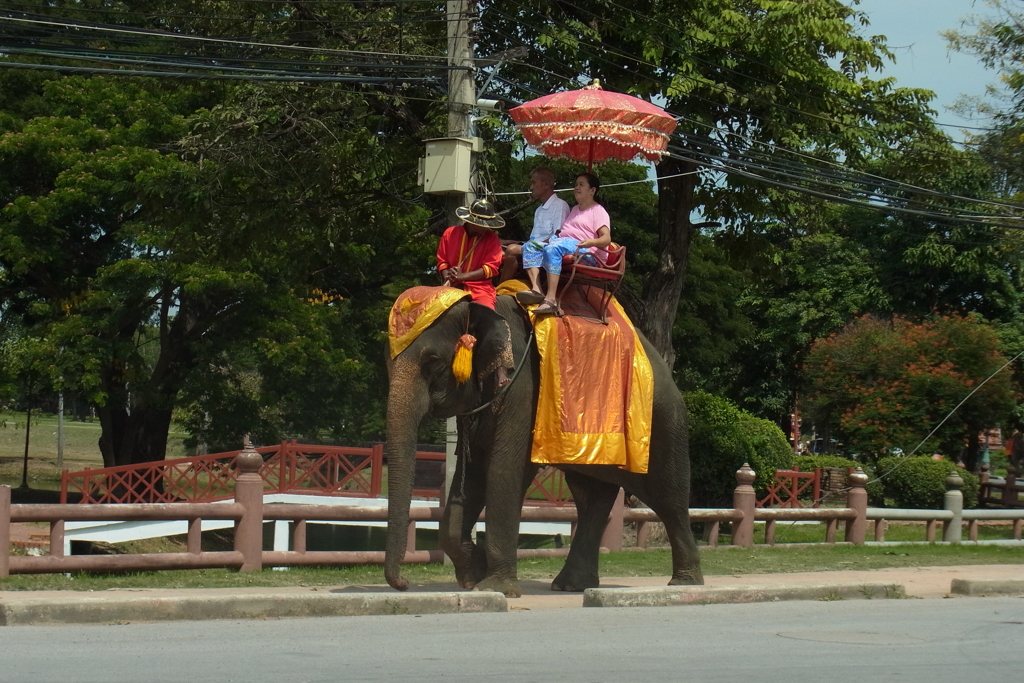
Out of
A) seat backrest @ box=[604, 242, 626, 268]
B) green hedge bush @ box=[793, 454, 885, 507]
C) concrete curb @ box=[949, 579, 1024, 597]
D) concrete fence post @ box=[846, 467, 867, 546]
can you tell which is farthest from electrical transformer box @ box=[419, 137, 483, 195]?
green hedge bush @ box=[793, 454, 885, 507]

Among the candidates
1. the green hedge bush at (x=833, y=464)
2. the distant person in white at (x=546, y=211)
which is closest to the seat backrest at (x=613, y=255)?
the distant person in white at (x=546, y=211)

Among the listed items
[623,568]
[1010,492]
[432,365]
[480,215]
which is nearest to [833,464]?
[1010,492]

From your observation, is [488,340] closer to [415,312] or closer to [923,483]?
[415,312]

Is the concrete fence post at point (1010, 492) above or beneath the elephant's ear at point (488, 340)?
beneath

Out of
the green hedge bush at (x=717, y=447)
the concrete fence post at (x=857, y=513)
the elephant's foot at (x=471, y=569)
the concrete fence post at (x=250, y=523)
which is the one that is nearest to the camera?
the elephant's foot at (x=471, y=569)

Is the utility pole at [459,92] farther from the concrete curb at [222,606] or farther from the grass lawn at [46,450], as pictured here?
the grass lawn at [46,450]

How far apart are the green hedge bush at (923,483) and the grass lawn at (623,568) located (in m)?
6.82

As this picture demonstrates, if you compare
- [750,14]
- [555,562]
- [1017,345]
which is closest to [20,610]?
[555,562]

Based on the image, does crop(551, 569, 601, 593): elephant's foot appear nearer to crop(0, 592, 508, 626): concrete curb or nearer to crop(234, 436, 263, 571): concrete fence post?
crop(0, 592, 508, 626): concrete curb

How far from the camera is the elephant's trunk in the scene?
9625 mm

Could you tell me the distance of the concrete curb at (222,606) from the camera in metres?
8.27

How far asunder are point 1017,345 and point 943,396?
303 inches

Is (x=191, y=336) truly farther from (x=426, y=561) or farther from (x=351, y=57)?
(x=426, y=561)

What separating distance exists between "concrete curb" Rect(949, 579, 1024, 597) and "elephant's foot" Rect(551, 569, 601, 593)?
3689mm
